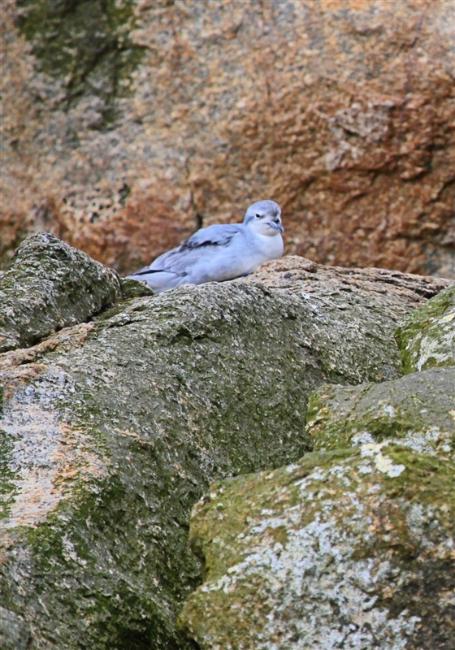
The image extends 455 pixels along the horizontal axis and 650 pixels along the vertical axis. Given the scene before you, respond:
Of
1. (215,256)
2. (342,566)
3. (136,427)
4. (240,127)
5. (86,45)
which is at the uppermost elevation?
(86,45)

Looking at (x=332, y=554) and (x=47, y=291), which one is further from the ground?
(x=47, y=291)

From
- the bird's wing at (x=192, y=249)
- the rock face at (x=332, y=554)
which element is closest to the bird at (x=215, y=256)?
the bird's wing at (x=192, y=249)

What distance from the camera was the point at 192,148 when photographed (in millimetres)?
8180

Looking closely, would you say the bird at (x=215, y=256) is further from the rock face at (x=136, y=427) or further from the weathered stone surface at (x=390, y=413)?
the weathered stone surface at (x=390, y=413)

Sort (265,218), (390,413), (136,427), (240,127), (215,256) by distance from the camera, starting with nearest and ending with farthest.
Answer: (390,413), (136,427), (215,256), (265,218), (240,127)

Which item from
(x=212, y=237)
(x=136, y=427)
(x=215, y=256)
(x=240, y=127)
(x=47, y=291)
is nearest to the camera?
(x=136, y=427)

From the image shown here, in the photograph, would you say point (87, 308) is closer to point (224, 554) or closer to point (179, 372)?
point (179, 372)

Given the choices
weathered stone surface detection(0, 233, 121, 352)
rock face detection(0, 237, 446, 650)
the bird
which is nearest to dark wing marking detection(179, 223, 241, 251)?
the bird

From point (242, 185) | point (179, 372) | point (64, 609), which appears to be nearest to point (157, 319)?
point (179, 372)

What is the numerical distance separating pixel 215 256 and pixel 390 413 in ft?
12.5

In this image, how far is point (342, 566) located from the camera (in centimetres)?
275

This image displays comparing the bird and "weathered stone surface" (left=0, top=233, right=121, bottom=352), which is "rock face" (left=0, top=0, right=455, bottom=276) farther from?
"weathered stone surface" (left=0, top=233, right=121, bottom=352)

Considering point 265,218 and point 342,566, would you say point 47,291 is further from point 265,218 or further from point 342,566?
point 265,218

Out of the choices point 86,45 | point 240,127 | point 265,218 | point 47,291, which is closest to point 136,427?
point 47,291
